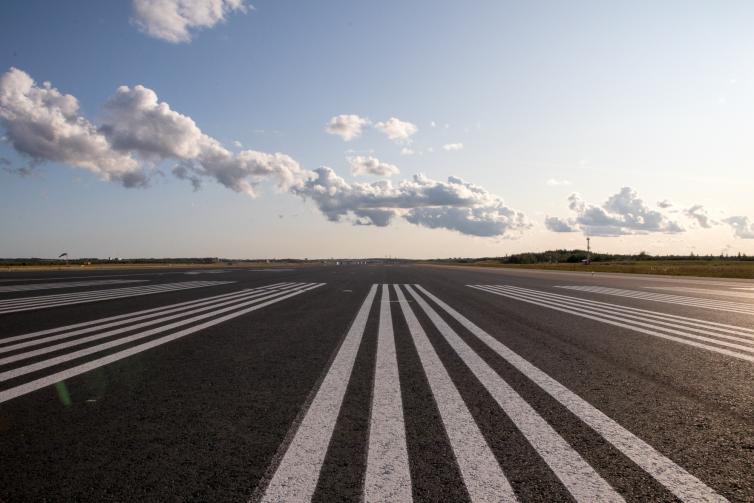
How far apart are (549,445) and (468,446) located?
1.97 feet

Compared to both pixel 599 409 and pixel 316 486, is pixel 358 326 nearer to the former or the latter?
pixel 599 409

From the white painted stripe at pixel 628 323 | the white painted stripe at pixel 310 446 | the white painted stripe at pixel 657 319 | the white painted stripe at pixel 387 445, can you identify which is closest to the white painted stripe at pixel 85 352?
the white painted stripe at pixel 310 446

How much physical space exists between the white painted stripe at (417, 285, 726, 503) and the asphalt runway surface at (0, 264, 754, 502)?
0.6 inches

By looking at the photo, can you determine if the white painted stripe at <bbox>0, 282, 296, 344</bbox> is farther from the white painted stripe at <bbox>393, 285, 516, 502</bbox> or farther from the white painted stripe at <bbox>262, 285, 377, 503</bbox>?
the white painted stripe at <bbox>393, 285, 516, 502</bbox>

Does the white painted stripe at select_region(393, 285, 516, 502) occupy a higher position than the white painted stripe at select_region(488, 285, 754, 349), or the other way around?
the white painted stripe at select_region(393, 285, 516, 502)

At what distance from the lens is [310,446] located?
10.0 feet

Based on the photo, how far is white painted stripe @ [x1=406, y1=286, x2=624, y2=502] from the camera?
2.48m

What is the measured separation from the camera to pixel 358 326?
8.47 m

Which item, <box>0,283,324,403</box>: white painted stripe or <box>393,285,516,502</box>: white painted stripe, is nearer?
<box>393,285,516,502</box>: white painted stripe

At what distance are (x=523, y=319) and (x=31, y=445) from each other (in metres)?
8.64

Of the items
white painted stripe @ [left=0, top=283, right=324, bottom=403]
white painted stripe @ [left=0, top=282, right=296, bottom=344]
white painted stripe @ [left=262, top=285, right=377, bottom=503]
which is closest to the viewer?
white painted stripe @ [left=262, top=285, right=377, bottom=503]

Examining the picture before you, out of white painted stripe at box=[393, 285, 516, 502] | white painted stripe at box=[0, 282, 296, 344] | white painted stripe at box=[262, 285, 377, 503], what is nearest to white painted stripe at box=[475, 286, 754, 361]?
white painted stripe at box=[393, 285, 516, 502]

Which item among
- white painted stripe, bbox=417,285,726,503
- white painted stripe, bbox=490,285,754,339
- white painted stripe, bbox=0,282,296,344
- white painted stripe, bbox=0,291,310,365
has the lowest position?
white painted stripe, bbox=490,285,754,339

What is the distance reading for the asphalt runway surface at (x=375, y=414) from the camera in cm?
257
